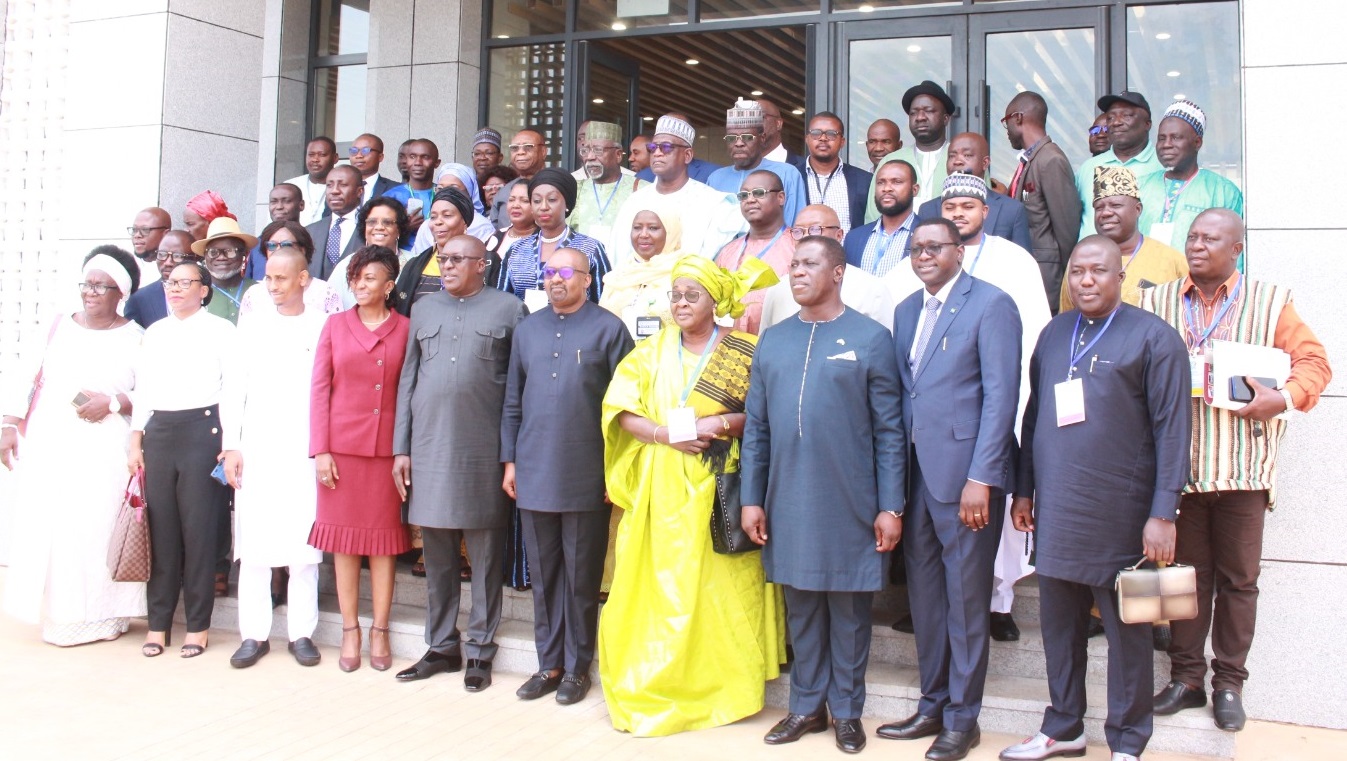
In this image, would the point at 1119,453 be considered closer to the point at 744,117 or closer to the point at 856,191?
the point at 856,191

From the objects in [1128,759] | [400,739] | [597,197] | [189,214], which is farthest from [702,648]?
[189,214]

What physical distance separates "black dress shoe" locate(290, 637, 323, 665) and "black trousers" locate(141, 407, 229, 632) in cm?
61

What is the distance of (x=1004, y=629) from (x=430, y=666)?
2.76m

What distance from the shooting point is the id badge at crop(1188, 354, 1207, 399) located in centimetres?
466

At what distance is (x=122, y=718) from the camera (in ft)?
17.0

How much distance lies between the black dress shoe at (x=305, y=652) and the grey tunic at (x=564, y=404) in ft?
4.97

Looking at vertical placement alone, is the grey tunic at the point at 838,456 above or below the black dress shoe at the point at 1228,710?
above

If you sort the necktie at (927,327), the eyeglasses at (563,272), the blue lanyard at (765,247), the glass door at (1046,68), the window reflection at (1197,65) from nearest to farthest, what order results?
the necktie at (927,327) < the eyeglasses at (563,272) < the blue lanyard at (765,247) < the window reflection at (1197,65) < the glass door at (1046,68)

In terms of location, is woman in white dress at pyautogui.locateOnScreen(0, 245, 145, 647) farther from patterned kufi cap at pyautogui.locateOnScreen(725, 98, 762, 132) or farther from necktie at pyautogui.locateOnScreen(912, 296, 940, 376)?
necktie at pyautogui.locateOnScreen(912, 296, 940, 376)

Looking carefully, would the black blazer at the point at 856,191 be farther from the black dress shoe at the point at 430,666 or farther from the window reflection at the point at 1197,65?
the black dress shoe at the point at 430,666

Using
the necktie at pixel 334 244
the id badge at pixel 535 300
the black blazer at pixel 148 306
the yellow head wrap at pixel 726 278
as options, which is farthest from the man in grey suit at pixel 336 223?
the yellow head wrap at pixel 726 278

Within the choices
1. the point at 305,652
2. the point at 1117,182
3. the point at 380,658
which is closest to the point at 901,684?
the point at 380,658

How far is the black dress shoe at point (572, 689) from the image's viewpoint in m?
5.36

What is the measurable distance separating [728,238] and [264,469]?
2758 millimetres
